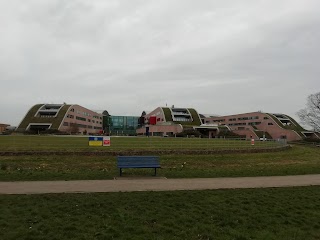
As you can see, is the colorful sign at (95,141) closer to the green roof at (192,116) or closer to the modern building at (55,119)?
the modern building at (55,119)

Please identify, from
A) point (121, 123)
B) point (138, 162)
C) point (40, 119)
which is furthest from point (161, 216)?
point (121, 123)

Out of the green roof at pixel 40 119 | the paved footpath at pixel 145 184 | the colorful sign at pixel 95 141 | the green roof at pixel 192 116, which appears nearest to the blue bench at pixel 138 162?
the paved footpath at pixel 145 184

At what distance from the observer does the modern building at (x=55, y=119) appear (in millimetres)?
104812

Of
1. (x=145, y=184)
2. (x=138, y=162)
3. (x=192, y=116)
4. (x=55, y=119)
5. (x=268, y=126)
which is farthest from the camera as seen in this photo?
(x=192, y=116)

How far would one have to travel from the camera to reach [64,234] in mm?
5758

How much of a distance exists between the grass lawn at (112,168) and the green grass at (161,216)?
424 cm

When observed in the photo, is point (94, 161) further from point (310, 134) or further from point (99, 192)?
point (310, 134)

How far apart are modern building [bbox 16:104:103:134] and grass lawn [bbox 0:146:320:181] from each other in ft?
271

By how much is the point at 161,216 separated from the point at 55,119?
108 metres

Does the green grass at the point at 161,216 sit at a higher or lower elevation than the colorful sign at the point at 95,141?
lower

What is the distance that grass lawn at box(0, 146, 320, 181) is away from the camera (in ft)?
42.5

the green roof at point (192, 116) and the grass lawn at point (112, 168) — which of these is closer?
the grass lawn at point (112, 168)

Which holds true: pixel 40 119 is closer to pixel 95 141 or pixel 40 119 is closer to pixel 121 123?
pixel 121 123

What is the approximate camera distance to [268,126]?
105m
